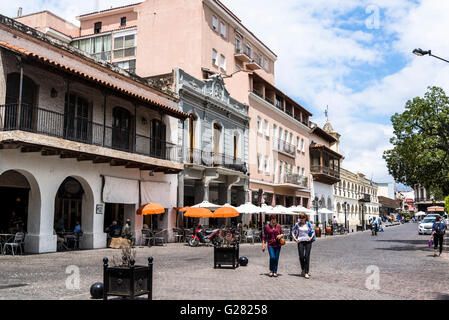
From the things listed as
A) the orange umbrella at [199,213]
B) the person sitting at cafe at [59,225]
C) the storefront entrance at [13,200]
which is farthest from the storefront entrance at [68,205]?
the orange umbrella at [199,213]

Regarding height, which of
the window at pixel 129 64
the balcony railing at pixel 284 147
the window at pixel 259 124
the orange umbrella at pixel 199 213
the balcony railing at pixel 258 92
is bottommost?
the orange umbrella at pixel 199 213

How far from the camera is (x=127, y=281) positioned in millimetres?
7484

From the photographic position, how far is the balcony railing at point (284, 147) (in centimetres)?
4184

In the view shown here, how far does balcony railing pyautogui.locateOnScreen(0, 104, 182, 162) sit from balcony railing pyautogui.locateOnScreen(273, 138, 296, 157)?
53.5 feet

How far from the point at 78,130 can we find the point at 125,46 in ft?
63.4

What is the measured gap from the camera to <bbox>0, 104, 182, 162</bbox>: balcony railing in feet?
55.2

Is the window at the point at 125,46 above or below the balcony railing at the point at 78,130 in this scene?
above

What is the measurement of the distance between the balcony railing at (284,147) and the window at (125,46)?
14776 mm

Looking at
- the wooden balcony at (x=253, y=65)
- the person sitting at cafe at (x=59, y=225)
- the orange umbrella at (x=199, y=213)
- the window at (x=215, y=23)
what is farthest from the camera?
the wooden balcony at (x=253, y=65)

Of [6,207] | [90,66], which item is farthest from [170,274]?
[90,66]

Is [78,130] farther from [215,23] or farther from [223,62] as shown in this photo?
[223,62]

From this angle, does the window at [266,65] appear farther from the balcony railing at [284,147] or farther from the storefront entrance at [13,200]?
the storefront entrance at [13,200]
